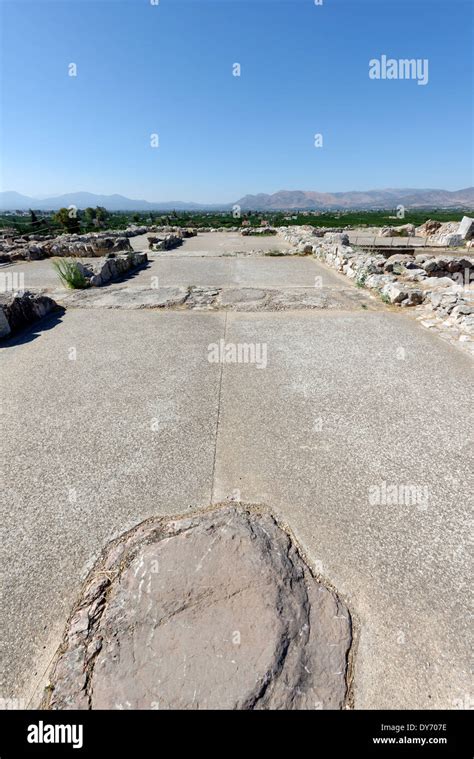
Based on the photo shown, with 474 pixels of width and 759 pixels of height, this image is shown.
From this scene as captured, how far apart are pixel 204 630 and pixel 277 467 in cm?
168

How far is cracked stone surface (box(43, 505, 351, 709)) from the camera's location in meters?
1.94

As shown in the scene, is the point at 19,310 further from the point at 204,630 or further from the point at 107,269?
the point at 204,630

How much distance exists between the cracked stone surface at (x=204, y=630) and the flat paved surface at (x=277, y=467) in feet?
0.53

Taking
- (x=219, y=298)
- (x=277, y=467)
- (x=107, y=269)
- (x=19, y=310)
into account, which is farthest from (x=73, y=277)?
(x=277, y=467)

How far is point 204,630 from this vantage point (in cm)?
218

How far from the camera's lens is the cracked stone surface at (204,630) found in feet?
6.37

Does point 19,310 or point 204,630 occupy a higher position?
point 19,310

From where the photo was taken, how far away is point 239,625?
2193mm

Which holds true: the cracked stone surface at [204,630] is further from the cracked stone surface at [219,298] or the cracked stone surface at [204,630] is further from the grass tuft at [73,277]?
the grass tuft at [73,277]

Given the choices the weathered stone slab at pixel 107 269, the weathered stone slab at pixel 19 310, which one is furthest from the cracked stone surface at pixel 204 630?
the weathered stone slab at pixel 107 269

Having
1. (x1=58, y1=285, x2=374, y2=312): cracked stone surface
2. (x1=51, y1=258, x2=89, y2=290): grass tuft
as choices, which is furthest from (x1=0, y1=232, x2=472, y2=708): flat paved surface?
(x1=51, y1=258, x2=89, y2=290): grass tuft
